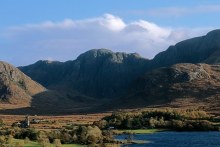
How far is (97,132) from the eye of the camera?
125m

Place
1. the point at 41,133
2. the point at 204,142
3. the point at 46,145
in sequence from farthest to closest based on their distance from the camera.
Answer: the point at 204,142 → the point at 41,133 → the point at 46,145

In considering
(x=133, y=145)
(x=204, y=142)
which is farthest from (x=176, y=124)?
(x=133, y=145)

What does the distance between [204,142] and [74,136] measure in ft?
109

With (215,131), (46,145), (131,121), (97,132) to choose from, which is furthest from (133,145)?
(131,121)

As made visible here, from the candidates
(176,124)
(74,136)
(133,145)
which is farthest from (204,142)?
(176,124)

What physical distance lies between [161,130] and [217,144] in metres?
57.9

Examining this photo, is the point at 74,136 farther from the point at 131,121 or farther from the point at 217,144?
the point at 131,121

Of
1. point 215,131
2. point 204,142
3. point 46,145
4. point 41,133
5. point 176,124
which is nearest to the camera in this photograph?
point 46,145

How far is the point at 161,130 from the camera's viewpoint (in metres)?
180

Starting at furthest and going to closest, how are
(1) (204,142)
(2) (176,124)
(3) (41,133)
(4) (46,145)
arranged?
(2) (176,124)
(1) (204,142)
(3) (41,133)
(4) (46,145)

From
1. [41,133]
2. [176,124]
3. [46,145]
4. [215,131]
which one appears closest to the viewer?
[46,145]

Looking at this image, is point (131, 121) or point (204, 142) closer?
point (204, 142)

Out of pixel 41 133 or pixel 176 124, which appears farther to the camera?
pixel 176 124

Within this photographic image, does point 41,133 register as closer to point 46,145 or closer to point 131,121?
point 46,145
